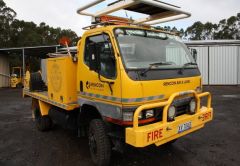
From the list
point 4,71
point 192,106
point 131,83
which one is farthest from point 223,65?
Result: point 4,71

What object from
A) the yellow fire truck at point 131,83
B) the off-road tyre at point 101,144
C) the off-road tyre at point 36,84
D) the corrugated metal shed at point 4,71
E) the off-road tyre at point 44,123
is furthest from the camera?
the corrugated metal shed at point 4,71

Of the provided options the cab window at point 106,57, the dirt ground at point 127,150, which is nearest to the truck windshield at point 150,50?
the cab window at point 106,57

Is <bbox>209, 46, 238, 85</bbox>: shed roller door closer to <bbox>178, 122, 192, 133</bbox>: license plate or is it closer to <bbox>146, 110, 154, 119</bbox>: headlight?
<bbox>178, 122, 192, 133</bbox>: license plate

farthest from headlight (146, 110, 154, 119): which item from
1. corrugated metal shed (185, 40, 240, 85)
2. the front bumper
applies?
corrugated metal shed (185, 40, 240, 85)

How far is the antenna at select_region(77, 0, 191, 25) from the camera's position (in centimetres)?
432

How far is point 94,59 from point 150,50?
36.4 inches

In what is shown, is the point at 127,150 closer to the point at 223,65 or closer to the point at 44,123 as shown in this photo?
the point at 44,123

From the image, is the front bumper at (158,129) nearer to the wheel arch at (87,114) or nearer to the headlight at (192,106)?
the headlight at (192,106)

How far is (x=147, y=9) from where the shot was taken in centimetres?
479

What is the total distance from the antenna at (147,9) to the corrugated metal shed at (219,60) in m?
14.7

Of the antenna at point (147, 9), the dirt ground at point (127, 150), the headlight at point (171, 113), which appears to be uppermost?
the antenna at point (147, 9)

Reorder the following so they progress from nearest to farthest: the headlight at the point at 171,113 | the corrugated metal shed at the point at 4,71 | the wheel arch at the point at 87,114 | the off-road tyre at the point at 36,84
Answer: the headlight at the point at 171,113 < the wheel arch at the point at 87,114 < the off-road tyre at the point at 36,84 < the corrugated metal shed at the point at 4,71

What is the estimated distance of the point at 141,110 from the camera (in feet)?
11.6

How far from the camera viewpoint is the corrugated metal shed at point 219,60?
19.1 metres
